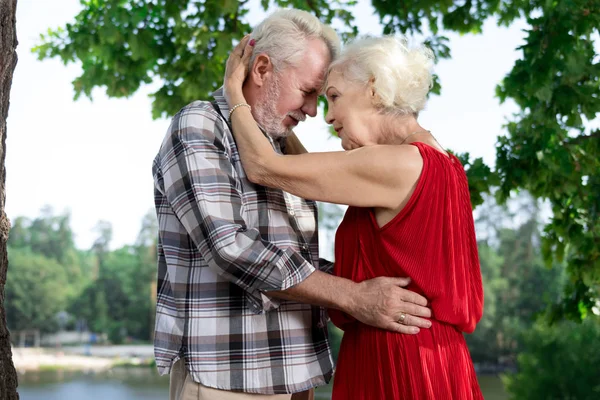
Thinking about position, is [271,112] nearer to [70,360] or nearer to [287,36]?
[287,36]

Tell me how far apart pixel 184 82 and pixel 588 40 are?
3179 mm

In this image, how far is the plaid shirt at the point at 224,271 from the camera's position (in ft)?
6.12

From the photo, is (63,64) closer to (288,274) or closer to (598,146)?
(598,146)

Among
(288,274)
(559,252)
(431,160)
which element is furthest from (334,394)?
(559,252)

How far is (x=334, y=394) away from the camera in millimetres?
1990

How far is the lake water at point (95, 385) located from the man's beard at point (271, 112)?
48.2 metres

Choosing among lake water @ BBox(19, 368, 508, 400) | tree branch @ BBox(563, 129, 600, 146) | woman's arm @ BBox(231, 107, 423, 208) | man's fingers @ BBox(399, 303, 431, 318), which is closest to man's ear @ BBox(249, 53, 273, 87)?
woman's arm @ BBox(231, 107, 423, 208)

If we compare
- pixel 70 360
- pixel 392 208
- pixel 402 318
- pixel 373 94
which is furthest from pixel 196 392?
pixel 70 360

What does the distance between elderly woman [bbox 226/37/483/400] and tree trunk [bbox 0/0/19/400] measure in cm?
73

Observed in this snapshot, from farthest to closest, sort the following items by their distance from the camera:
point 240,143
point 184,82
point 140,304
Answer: point 140,304
point 184,82
point 240,143

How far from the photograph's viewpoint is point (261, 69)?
2152 millimetres

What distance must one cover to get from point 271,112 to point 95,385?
56.1m

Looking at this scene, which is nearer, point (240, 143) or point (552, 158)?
point (240, 143)

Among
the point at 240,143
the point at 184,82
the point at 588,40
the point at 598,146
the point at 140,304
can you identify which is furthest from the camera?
the point at 140,304
